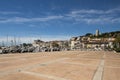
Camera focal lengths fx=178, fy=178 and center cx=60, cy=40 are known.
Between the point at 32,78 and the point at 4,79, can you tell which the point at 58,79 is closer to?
the point at 32,78

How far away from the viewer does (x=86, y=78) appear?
1065cm

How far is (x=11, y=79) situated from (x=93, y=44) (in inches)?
6008

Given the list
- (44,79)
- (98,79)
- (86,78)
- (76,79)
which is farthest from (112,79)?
(44,79)

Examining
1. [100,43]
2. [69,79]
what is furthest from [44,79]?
[100,43]

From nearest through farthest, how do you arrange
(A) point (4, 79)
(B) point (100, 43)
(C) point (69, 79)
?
(A) point (4, 79), (C) point (69, 79), (B) point (100, 43)

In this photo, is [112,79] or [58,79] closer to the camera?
[58,79]

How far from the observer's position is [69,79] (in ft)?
33.1

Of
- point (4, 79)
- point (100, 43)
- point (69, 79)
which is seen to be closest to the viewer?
point (4, 79)

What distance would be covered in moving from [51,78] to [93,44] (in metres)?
151

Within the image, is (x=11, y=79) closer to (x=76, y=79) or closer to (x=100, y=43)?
(x=76, y=79)

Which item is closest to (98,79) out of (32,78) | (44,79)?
(44,79)

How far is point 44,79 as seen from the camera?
9922 mm

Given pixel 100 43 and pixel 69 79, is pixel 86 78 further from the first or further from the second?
pixel 100 43

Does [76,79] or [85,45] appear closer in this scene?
[76,79]
